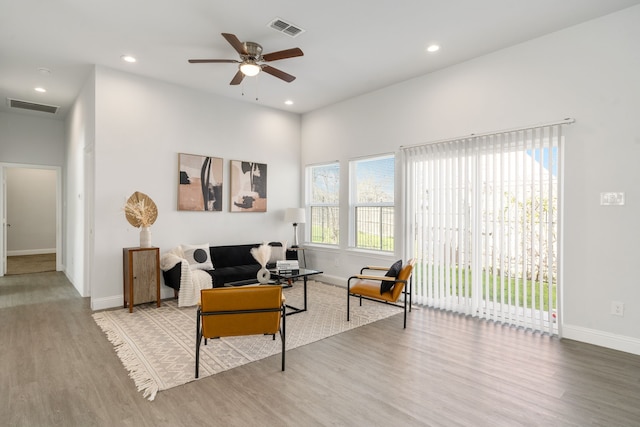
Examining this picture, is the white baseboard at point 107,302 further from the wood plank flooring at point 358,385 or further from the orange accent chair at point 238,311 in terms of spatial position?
the orange accent chair at point 238,311

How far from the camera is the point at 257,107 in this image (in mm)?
6402

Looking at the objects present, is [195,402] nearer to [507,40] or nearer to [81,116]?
[507,40]

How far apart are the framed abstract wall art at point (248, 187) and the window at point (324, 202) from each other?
1072mm

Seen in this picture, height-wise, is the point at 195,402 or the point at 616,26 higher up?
the point at 616,26

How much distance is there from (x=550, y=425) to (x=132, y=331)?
3.97 m

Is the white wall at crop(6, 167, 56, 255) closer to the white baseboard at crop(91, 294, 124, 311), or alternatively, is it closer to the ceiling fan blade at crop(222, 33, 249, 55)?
the white baseboard at crop(91, 294, 124, 311)

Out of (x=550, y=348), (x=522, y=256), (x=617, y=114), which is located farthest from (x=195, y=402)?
(x=617, y=114)

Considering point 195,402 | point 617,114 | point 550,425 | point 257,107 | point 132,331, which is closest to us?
point 550,425

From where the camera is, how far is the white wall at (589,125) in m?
3.27

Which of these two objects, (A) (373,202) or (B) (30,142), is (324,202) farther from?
(B) (30,142)

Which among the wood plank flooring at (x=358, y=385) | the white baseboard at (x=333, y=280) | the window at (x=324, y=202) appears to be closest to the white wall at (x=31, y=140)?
the wood plank flooring at (x=358, y=385)

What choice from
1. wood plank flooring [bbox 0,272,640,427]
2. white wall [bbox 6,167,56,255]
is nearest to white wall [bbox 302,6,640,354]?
wood plank flooring [bbox 0,272,640,427]

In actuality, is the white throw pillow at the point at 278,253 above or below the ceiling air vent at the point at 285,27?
below

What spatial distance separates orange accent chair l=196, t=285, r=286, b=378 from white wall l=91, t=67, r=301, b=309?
9.33 feet
